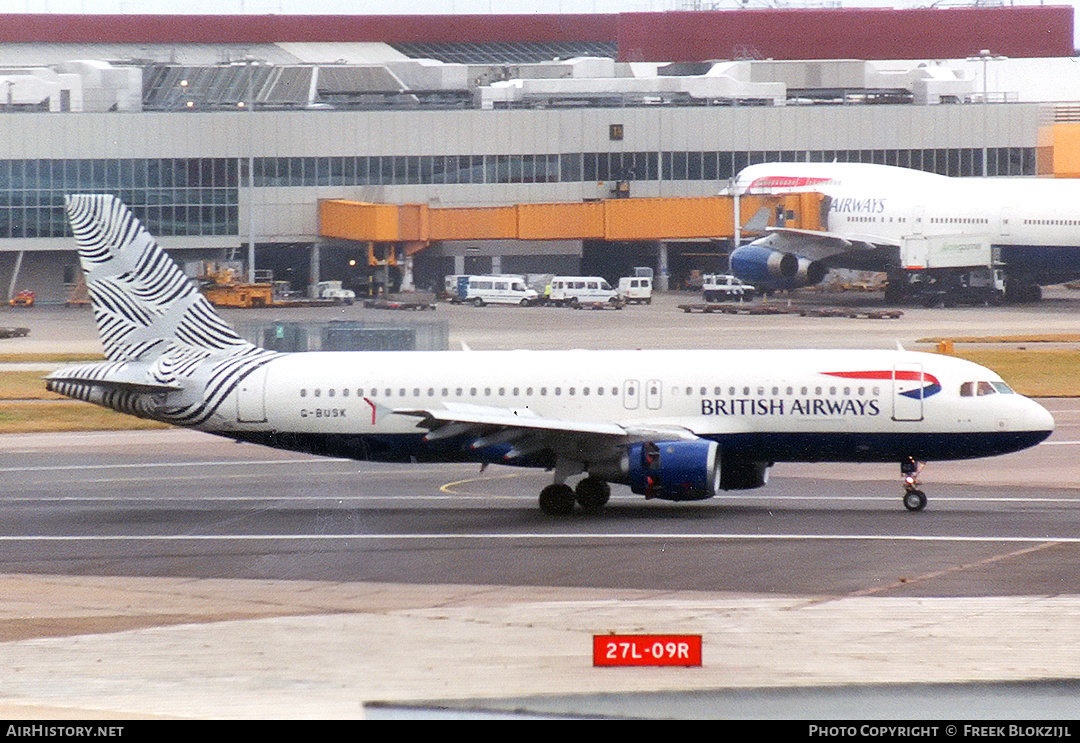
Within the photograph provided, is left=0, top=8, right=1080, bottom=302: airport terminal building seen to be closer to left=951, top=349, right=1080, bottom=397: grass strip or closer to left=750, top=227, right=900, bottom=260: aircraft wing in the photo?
left=750, top=227, right=900, bottom=260: aircraft wing

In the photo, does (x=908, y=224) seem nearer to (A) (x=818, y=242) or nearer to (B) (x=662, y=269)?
(A) (x=818, y=242)

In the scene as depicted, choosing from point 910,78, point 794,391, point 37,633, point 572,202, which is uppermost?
point 910,78

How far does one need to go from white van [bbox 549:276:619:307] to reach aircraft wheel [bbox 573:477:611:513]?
64595mm

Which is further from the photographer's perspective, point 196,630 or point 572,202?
point 572,202

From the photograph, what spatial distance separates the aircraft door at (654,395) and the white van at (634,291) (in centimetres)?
6590

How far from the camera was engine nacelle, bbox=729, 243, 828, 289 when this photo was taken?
10238cm

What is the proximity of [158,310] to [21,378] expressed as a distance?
3014 centimetres

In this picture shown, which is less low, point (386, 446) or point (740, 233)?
point (740, 233)

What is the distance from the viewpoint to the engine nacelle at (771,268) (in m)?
102

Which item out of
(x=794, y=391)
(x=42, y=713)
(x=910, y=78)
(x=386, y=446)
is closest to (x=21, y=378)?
(x=386, y=446)

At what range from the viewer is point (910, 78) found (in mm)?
131250

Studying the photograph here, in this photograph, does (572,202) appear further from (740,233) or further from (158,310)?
(158,310)

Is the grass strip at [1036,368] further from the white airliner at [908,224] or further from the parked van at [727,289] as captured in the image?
the parked van at [727,289]

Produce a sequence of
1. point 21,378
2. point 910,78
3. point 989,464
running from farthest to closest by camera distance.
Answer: point 910,78, point 21,378, point 989,464
